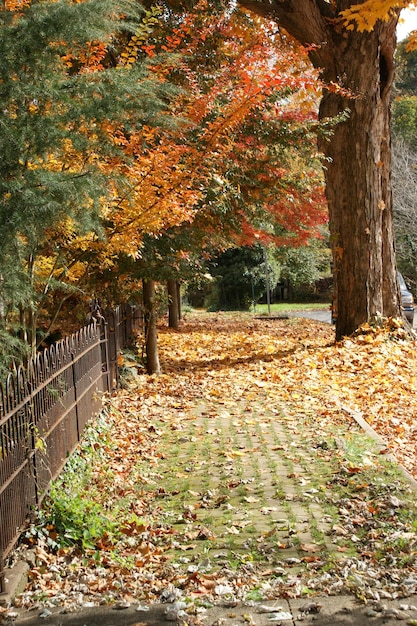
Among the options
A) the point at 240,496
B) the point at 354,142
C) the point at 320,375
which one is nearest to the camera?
the point at 240,496

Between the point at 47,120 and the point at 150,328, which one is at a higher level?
the point at 47,120

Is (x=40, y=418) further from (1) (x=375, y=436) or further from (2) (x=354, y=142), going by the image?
(2) (x=354, y=142)

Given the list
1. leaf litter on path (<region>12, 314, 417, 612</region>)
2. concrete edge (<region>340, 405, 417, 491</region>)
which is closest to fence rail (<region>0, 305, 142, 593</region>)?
leaf litter on path (<region>12, 314, 417, 612</region>)

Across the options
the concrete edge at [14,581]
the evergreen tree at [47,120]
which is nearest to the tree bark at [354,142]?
the evergreen tree at [47,120]

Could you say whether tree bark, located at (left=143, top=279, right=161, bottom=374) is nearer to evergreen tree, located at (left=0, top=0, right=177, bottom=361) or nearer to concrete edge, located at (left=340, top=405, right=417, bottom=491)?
concrete edge, located at (left=340, top=405, right=417, bottom=491)

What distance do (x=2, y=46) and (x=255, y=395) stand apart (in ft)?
21.9

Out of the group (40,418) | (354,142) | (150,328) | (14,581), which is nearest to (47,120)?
(40,418)

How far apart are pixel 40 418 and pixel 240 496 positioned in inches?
75.6

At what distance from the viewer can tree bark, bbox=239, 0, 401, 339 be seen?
13516 millimetres

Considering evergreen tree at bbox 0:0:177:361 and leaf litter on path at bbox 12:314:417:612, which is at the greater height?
evergreen tree at bbox 0:0:177:361

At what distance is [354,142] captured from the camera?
536 inches

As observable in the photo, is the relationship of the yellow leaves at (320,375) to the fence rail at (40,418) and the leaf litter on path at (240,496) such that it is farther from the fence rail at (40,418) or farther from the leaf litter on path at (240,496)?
the fence rail at (40,418)

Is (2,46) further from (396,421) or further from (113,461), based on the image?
(396,421)

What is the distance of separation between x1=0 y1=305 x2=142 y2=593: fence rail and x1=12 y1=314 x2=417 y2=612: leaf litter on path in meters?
0.22
